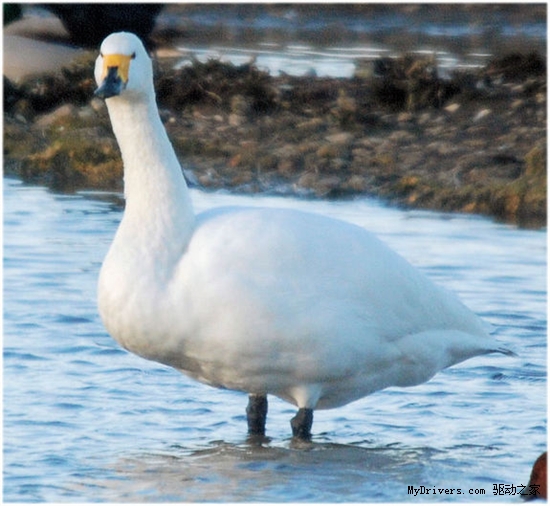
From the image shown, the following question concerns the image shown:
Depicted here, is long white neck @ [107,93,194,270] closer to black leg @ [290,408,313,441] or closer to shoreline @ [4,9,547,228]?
black leg @ [290,408,313,441]

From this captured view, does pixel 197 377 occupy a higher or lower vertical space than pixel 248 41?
lower

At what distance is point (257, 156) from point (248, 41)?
5304 mm

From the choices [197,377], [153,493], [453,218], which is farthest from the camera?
[453,218]

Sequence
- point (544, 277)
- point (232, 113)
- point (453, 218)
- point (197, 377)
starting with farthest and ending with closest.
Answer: point (232, 113)
point (453, 218)
point (544, 277)
point (197, 377)

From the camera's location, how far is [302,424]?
270 inches

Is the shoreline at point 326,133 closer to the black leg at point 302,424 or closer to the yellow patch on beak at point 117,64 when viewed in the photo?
the black leg at point 302,424

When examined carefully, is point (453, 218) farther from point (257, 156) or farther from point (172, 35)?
point (172, 35)

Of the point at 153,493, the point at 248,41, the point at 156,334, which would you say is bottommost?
the point at 153,493

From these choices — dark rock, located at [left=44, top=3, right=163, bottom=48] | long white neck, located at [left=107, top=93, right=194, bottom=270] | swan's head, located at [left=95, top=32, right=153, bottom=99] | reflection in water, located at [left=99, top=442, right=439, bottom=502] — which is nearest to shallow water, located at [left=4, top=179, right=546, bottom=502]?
reflection in water, located at [left=99, top=442, right=439, bottom=502]

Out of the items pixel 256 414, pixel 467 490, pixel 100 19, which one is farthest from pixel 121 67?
pixel 100 19

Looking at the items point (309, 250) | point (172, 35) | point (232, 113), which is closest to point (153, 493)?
point (309, 250)

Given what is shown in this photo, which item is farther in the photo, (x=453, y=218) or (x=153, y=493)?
(x=453, y=218)

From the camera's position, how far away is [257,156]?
1413 centimetres

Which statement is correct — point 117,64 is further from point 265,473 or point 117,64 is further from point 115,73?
point 265,473
